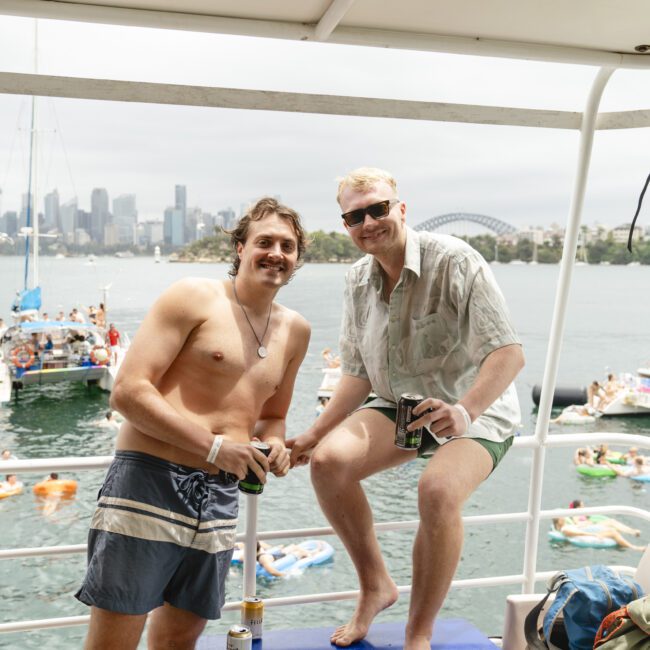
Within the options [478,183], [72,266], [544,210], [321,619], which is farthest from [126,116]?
[321,619]

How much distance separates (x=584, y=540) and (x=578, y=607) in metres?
21.7

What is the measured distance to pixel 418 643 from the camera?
2.14 m

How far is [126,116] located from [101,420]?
46916mm

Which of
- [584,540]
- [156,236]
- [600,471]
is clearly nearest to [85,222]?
[156,236]

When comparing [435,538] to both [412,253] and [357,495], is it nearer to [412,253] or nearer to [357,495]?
[357,495]

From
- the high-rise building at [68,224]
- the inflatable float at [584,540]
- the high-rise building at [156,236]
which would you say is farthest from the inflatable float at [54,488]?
the high-rise building at [156,236]

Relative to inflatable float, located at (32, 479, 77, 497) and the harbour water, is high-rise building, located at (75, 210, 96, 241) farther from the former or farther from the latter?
inflatable float, located at (32, 479, 77, 497)

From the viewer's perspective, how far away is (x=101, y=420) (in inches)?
1361

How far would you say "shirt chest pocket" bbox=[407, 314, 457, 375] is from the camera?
2.39 meters

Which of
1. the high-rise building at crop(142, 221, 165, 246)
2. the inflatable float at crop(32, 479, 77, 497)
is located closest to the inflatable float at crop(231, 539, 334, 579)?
the inflatable float at crop(32, 479, 77, 497)

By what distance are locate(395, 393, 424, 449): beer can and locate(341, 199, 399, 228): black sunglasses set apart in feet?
1.91

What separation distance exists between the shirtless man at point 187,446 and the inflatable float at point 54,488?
25675 mm

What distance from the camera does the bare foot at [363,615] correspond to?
2314 millimetres

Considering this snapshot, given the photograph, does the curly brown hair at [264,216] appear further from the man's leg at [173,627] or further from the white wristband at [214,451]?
the man's leg at [173,627]
